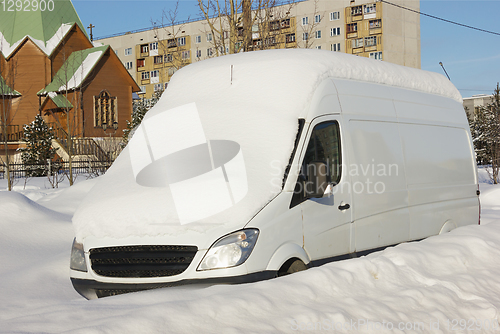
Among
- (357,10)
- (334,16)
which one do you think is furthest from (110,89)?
(334,16)

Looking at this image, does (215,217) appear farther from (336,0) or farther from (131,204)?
(336,0)

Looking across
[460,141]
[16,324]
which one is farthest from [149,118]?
[460,141]

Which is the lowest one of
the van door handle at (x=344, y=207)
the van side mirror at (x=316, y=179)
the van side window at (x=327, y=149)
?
→ the van door handle at (x=344, y=207)

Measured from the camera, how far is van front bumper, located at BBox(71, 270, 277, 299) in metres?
4.28

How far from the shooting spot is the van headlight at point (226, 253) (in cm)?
429

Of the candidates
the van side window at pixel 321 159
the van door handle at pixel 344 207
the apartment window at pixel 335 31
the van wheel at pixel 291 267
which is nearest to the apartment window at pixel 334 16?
the apartment window at pixel 335 31

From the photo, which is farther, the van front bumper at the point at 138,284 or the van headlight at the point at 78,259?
the van headlight at the point at 78,259

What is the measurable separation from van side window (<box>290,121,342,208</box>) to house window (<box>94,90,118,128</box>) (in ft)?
118

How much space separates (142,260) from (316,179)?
66.7 inches

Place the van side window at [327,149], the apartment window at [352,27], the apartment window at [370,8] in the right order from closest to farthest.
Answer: the van side window at [327,149] → the apartment window at [370,8] → the apartment window at [352,27]

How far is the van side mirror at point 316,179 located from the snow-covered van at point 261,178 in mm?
10

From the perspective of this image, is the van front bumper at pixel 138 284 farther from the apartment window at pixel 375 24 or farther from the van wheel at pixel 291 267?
the apartment window at pixel 375 24

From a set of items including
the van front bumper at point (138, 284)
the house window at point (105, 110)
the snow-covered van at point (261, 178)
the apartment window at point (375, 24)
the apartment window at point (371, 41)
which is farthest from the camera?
the apartment window at point (371, 41)

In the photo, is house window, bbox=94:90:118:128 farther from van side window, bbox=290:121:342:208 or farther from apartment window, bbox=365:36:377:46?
apartment window, bbox=365:36:377:46
